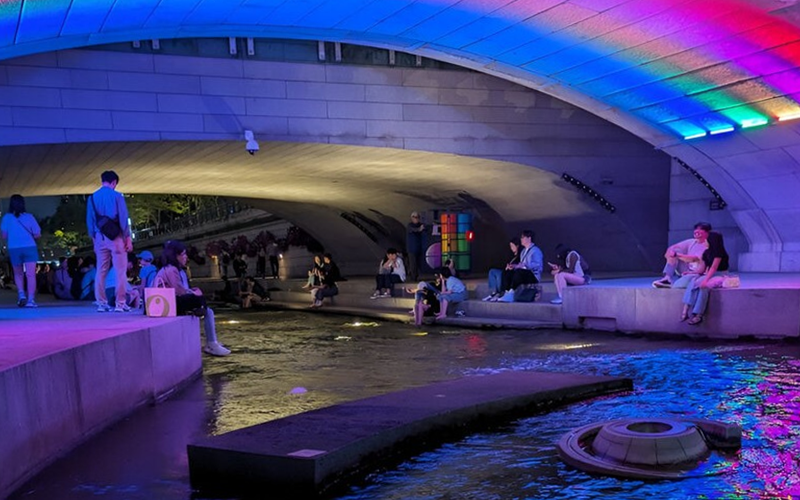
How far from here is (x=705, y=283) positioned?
10.4 m

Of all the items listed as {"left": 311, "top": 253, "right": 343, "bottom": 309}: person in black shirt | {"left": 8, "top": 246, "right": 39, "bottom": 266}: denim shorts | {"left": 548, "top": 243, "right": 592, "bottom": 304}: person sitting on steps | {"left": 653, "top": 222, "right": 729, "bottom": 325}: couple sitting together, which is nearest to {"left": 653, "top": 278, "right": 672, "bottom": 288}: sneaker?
{"left": 653, "top": 222, "right": 729, "bottom": 325}: couple sitting together

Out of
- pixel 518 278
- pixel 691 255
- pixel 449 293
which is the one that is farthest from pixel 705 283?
pixel 449 293

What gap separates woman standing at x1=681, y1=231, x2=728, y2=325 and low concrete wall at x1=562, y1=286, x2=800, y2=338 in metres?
0.14

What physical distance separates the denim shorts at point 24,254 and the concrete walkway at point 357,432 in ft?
26.0

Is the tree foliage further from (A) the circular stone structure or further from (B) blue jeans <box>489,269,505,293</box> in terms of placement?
(A) the circular stone structure

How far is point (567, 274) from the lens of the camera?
13.4m

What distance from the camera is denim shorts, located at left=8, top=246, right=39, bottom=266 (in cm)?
1134

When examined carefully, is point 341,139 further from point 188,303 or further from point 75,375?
point 75,375

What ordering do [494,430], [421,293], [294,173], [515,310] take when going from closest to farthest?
1. [494,430]
2. [515,310]
3. [421,293]
4. [294,173]

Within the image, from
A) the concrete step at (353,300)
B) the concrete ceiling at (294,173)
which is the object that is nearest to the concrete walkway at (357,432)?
the concrete step at (353,300)

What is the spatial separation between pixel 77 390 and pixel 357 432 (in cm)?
224

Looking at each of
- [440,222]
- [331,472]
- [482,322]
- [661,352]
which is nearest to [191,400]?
[331,472]

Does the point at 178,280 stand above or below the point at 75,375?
above

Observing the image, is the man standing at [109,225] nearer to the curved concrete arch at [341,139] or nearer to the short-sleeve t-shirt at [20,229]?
the short-sleeve t-shirt at [20,229]
